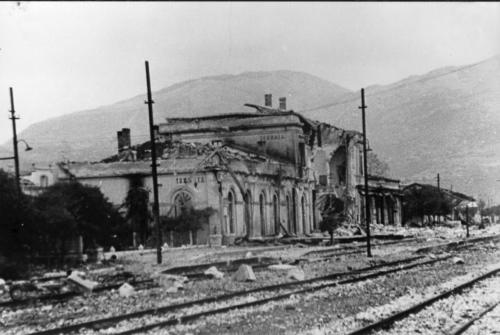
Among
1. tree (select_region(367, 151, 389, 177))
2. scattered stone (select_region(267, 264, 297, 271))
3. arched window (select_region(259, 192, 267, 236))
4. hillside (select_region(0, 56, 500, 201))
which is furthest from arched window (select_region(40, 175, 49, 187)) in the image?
tree (select_region(367, 151, 389, 177))

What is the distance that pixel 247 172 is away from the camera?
38125 mm

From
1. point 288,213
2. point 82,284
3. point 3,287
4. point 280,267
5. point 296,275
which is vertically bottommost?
point 280,267

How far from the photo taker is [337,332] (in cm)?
947

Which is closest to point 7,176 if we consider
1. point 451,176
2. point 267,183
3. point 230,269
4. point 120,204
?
point 230,269

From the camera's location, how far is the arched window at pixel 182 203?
35.1 metres

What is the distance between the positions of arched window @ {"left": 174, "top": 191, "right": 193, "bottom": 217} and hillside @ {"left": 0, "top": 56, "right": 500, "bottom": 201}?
8.97 m

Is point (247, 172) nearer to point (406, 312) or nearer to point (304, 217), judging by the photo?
point (304, 217)

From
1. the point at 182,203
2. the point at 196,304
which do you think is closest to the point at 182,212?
the point at 182,203

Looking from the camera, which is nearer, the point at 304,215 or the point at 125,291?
the point at 125,291

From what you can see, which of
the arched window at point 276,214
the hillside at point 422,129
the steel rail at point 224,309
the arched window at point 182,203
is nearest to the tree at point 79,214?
the arched window at point 182,203

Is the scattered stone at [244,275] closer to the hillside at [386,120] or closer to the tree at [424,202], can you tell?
the hillside at [386,120]

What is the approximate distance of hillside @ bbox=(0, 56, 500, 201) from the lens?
5138 cm

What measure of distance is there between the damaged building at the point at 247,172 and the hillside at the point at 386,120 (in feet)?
8.63

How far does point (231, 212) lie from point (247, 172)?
2.80 meters
